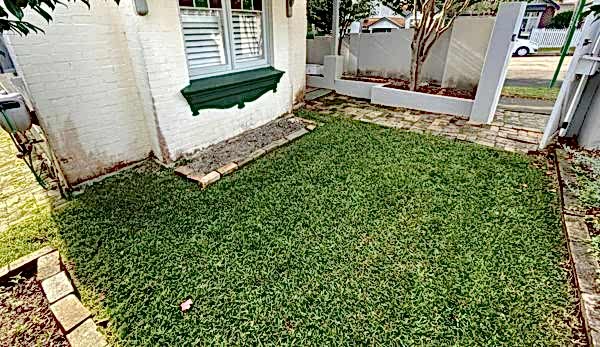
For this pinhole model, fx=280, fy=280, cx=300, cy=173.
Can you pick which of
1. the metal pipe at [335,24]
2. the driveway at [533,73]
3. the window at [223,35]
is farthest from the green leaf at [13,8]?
the driveway at [533,73]

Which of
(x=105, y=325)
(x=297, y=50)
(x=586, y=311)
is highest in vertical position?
(x=297, y=50)

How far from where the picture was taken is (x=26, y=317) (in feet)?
6.12

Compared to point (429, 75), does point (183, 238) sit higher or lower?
lower

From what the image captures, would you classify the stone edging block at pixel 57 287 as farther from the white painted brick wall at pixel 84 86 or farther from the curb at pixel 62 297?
the white painted brick wall at pixel 84 86

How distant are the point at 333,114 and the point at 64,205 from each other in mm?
4517

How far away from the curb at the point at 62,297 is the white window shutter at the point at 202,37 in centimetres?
279

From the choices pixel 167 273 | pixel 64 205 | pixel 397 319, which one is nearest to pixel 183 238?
pixel 167 273

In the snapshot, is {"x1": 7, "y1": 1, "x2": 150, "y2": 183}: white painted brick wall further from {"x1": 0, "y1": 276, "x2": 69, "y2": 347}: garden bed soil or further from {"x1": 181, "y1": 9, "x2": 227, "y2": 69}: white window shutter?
{"x1": 0, "y1": 276, "x2": 69, "y2": 347}: garden bed soil

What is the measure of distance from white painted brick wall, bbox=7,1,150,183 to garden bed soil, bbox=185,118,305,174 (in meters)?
0.89

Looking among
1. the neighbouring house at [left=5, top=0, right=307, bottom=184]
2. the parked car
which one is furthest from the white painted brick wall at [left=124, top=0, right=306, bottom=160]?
the parked car

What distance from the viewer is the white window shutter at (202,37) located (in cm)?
367

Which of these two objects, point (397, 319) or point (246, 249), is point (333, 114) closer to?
point (246, 249)

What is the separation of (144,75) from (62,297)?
2.48 metres

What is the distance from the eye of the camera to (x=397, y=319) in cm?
185
